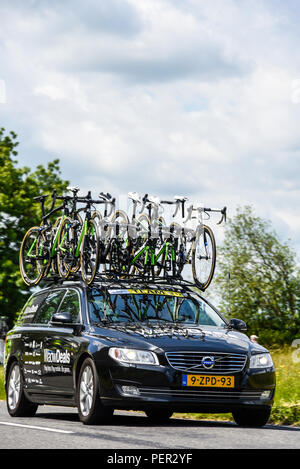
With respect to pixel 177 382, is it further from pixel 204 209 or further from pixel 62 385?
pixel 204 209

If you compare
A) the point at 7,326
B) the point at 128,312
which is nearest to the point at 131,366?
the point at 128,312

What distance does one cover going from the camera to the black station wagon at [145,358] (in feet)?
36.0

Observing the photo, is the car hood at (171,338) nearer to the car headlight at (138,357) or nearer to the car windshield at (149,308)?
the car headlight at (138,357)

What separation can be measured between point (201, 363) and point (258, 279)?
125ft

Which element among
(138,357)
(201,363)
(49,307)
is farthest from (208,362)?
(49,307)

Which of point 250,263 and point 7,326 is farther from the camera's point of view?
point 7,326

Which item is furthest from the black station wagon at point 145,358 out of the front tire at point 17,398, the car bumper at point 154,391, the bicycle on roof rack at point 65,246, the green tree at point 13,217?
the green tree at point 13,217

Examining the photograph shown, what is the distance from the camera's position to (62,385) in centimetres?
1227

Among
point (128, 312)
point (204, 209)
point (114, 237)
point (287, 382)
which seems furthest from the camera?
point (287, 382)

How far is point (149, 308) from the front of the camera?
12375mm

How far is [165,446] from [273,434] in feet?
6.54

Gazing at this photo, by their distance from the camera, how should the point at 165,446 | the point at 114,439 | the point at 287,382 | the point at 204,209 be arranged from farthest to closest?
the point at 287,382, the point at 204,209, the point at 114,439, the point at 165,446

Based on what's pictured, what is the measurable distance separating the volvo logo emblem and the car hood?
0.10 m

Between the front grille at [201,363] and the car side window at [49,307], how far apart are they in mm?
2789
